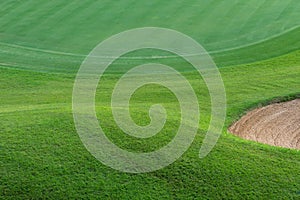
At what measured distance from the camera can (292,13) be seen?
23328 millimetres

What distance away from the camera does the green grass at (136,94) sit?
39.5 ft

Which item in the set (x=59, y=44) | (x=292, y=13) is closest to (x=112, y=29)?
(x=59, y=44)

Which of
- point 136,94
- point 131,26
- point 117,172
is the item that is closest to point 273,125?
point 136,94

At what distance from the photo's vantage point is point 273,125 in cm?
1501

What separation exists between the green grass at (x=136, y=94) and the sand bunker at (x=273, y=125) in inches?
14.5

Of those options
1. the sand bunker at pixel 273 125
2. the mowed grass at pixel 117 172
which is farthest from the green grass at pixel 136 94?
the sand bunker at pixel 273 125

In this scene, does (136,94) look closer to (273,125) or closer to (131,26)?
(273,125)

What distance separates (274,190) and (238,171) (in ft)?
3.17

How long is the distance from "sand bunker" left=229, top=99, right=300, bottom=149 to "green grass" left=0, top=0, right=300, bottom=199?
0.37 m

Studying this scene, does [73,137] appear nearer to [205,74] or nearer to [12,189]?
[12,189]

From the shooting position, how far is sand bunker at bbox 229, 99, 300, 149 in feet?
47.1

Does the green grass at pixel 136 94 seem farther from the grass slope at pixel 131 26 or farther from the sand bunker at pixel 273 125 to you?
the sand bunker at pixel 273 125

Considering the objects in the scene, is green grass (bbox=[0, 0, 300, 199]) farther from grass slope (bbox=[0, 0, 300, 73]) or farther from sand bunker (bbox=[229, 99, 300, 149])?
sand bunker (bbox=[229, 99, 300, 149])

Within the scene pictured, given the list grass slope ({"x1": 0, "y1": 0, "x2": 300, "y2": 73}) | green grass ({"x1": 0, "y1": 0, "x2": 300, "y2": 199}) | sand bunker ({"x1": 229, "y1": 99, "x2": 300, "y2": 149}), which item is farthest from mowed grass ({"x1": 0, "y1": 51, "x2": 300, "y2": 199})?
grass slope ({"x1": 0, "y1": 0, "x2": 300, "y2": 73})
